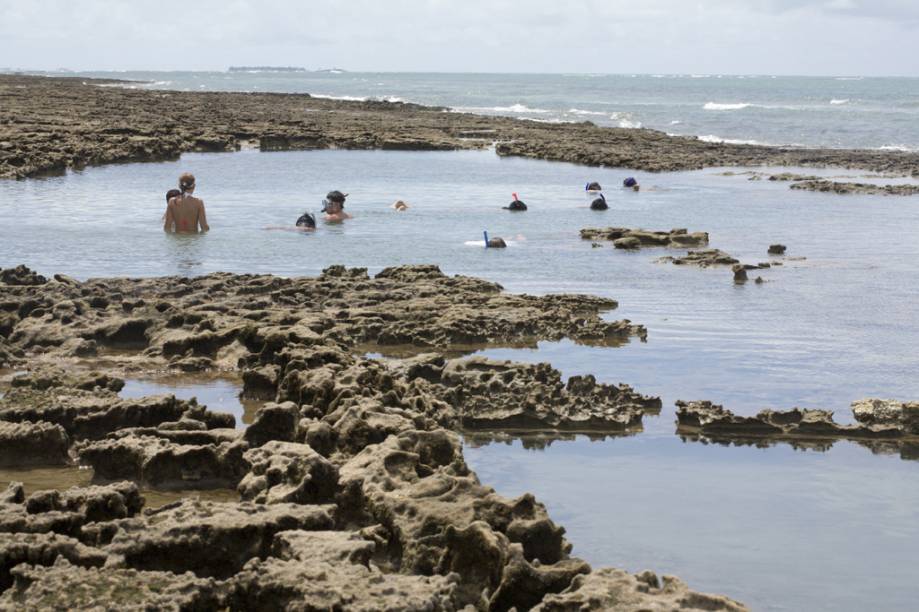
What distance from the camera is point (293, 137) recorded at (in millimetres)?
38656

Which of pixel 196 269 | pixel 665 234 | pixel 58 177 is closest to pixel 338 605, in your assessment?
pixel 196 269

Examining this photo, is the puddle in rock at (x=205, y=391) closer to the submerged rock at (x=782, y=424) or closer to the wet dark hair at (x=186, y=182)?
the submerged rock at (x=782, y=424)

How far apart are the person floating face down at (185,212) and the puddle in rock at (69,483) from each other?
10.3 meters

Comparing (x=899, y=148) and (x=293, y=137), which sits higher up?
(x=899, y=148)

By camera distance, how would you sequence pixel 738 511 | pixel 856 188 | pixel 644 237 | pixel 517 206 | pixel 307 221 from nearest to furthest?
pixel 738 511
pixel 307 221
pixel 644 237
pixel 517 206
pixel 856 188

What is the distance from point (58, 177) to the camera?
25312 mm

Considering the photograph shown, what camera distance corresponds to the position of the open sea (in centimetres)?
639

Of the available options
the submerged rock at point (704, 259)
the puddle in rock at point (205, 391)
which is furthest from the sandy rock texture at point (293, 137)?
the puddle in rock at point (205, 391)

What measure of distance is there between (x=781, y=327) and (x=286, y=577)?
343 inches

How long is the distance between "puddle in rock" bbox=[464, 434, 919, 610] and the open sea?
0.02m

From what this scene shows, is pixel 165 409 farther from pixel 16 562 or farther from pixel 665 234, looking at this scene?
pixel 665 234

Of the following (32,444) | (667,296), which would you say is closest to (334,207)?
(667,296)

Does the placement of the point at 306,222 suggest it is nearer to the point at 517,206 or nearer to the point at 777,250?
the point at 517,206

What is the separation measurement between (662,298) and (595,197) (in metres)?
11.9
